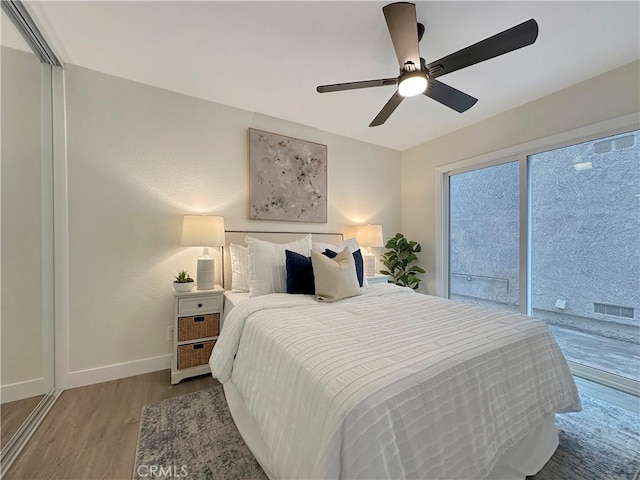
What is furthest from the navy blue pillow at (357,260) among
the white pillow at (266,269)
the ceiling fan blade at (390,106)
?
the ceiling fan blade at (390,106)

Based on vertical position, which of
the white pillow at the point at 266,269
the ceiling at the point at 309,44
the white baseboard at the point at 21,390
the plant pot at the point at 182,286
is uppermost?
the ceiling at the point at 309,44

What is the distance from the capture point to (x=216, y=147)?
106 inches

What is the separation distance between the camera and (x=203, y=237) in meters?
2.28

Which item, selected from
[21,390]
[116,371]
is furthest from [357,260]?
[21,390]

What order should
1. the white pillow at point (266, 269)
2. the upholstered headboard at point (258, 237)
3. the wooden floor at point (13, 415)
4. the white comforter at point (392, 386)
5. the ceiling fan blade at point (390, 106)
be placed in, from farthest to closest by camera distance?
the upholstered headboard at point (258, 237) → the white pillow at point (266, 269) → the ceiling fan blade at point (390, 106) → the wooden floor at point (13, 415) → the white comforter at point (392, 386)

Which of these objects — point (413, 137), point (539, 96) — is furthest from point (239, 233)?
point (539, 96)

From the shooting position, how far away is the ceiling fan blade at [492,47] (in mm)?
1284

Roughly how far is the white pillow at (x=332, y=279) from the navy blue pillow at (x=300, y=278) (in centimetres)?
12

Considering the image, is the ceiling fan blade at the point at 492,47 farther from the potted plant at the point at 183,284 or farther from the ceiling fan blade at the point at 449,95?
the potted plant at the point at 183,284

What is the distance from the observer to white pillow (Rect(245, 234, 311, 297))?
2.27 meters

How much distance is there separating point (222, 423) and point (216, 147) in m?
2.38

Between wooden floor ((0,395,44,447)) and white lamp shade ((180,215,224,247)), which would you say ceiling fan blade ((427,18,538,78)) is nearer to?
white lamp shade ((180,215,224,247))

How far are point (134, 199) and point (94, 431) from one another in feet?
5.64

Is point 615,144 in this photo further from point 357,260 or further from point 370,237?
point 357,260
